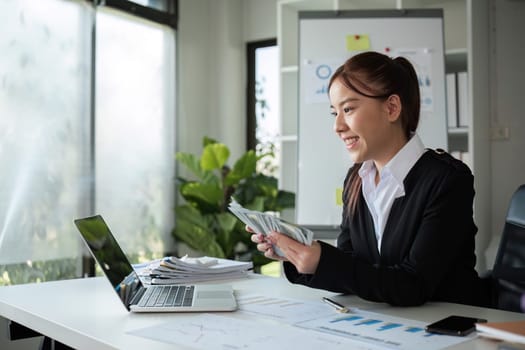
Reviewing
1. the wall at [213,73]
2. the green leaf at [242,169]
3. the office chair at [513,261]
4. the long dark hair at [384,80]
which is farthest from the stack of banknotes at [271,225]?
the wall at [213,73]

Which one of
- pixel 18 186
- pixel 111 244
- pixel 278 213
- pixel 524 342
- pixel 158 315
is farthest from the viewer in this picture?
pixel 278 213

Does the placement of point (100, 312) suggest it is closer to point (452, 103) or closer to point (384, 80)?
point (384, 80)

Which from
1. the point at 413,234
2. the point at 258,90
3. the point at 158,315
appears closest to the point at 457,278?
the point at 413,234

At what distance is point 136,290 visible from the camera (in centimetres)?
128

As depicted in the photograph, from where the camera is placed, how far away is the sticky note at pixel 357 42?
3018 mm

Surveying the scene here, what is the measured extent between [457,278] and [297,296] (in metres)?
0.40

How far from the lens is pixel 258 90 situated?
421cm

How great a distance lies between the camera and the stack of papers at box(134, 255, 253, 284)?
1478mm

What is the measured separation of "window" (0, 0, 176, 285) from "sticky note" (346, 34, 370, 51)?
1.34m

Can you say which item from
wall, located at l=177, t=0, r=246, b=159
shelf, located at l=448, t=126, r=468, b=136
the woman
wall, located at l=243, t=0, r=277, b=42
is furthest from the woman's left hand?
wall, located at l=243, t=0, r=277, b=42

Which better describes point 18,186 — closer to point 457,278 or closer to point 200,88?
point 200,88

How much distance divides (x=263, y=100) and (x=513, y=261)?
2.90m

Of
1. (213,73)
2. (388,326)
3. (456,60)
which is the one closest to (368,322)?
(388,326)

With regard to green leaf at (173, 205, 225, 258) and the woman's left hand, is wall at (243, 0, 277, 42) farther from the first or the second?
the woman's left hand
